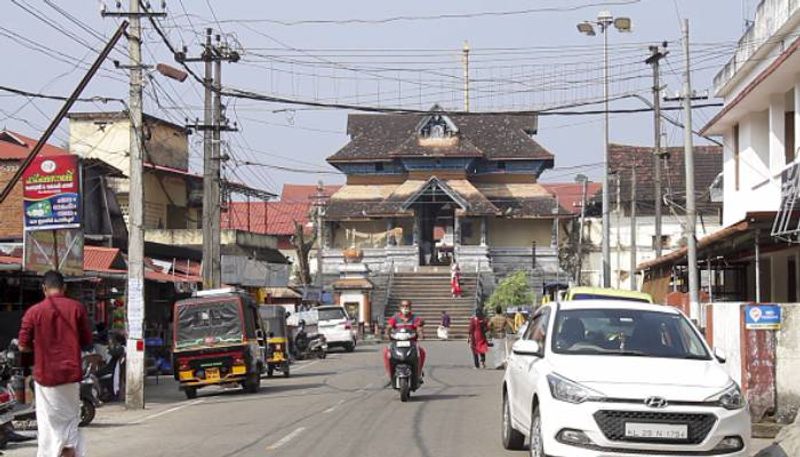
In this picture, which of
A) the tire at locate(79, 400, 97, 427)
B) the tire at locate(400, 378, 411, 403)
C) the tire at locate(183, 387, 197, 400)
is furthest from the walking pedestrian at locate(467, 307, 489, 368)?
the tire at locate(79, 400, 97, 427)

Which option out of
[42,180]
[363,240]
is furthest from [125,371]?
[363,240]

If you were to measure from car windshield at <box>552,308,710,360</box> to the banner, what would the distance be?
12.3 m

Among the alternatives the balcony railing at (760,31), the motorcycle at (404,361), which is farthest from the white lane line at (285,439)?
the balcony railing at (760,31)

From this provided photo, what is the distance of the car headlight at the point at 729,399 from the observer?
9.79 meters

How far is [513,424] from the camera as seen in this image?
1254 centimetres

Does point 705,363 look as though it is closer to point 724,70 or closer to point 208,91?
point 724,70

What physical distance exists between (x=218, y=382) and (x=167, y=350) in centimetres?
1051

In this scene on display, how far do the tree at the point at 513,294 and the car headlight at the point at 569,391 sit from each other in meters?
47.0

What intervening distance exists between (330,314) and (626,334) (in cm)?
3390

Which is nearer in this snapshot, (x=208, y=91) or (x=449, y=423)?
(x=449, y=423)

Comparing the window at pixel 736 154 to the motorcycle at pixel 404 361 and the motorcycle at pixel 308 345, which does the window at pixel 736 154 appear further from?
the motorcycle at pixel 308 345

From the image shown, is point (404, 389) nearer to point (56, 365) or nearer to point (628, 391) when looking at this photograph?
point (56, 365)

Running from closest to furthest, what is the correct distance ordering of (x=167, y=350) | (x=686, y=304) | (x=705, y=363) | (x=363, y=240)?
1. (x=705, y=363)
2. (x=686, y=304)
3. (x=167, y=350)
4. (x=363, y=240)

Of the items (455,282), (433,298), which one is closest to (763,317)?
(455,282)
